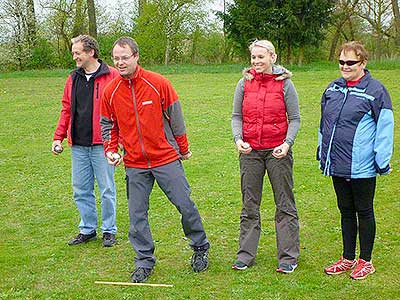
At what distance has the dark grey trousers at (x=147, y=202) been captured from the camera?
16.0ft

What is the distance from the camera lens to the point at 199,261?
16.7 feet

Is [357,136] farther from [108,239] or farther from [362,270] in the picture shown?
[108,239]

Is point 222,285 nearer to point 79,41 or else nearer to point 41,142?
point 79,41

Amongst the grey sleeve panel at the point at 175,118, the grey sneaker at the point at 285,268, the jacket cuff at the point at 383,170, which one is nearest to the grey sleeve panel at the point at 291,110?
the jacket cuff at the point at 383,170

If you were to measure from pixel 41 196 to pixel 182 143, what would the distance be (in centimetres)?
359

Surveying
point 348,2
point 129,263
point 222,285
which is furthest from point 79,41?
point 348,2

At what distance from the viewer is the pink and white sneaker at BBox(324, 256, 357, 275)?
4926mm

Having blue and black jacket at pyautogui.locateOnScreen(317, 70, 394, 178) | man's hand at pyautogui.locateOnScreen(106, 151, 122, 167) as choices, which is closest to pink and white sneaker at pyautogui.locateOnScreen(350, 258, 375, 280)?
blue and black jacket at pyautogui.locateOnScreen(317, 70, 394, 178)

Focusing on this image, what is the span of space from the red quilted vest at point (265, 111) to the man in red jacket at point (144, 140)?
0.55m

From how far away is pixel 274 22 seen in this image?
2783cm

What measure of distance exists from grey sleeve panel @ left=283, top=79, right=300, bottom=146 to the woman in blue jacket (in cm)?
22

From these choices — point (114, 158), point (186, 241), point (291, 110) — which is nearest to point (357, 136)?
point (291, 110)

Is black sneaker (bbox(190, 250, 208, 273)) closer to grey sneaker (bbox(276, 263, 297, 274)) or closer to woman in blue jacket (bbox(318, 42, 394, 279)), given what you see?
Result: grey sneaker (bbox(276, 263, 297, 274))

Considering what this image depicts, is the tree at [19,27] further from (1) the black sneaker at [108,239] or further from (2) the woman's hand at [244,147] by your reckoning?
(2) the woman's hand at [244,147]
